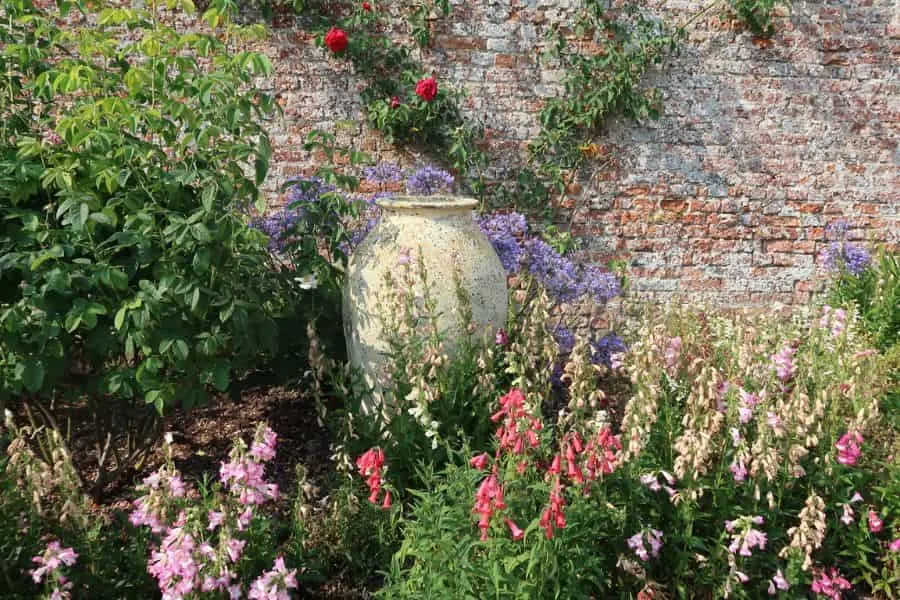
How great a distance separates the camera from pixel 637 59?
4.96m

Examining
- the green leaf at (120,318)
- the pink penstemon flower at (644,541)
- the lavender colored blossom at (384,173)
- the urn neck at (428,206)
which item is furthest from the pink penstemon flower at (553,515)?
the lavender colored blossom at (384,173)

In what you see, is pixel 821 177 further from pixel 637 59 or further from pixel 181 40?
pixel 181 40

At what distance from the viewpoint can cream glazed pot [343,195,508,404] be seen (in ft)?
10.6

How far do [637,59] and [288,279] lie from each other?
2.82 metres

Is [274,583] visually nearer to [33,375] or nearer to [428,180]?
[33,375]

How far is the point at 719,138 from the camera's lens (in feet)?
16.9

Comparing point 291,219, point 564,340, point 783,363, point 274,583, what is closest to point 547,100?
point 564,340

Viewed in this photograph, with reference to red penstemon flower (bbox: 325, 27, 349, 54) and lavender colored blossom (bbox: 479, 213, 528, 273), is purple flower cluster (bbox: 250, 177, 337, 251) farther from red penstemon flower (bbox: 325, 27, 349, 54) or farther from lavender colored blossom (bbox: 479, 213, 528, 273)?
red penstemon flower (bbox: 325, 27, 349, 54)

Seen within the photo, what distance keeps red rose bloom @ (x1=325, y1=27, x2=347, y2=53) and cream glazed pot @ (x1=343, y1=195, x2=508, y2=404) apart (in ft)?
5.03

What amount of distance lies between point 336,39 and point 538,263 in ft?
5.84

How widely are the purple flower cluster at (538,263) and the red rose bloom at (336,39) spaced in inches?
54.5

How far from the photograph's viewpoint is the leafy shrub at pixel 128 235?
252 cm

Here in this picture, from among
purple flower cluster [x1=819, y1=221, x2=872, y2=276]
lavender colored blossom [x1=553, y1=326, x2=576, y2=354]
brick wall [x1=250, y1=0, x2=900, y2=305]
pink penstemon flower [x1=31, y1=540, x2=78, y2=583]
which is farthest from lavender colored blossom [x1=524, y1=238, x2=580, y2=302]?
pink penstemon flower [x1=31, y1=540, x2=78, y2=583]

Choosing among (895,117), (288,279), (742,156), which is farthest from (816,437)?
(895,117)
